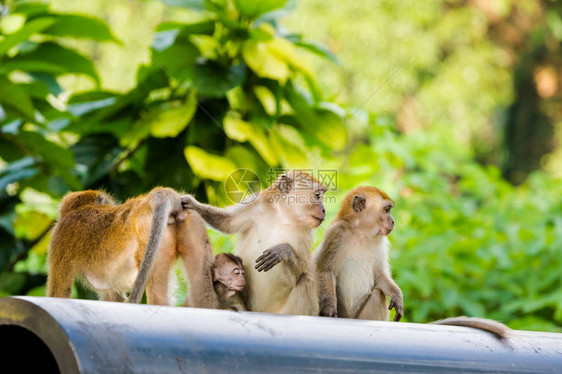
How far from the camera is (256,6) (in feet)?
10.9

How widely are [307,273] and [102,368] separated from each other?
3.15 feet

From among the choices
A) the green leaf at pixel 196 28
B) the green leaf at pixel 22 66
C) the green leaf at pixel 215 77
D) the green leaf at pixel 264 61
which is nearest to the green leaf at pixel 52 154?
the green leaf at pixel 22 66

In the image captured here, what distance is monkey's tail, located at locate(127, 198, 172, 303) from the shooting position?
4.79 feet

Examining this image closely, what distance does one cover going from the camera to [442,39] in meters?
11.9

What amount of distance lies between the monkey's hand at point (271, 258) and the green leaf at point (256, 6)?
70.4 inches

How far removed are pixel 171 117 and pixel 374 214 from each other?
1.31 metres

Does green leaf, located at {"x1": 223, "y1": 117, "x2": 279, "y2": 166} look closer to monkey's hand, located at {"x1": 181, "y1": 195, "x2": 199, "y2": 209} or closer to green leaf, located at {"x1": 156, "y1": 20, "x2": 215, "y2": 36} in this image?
green leaf, located at {"x1": 156, "y1": 20, "x2": 215, "y2": 36}

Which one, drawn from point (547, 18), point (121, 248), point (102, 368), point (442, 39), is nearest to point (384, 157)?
point (121, 248)

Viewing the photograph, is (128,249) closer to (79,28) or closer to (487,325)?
(487,325)

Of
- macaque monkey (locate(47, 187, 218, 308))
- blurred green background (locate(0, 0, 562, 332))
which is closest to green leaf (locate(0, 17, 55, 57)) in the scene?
blurred green background (locate(0, 0, 562, 332))

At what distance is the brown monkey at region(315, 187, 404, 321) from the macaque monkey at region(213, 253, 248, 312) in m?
0.35

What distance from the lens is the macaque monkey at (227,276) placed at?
183cm
